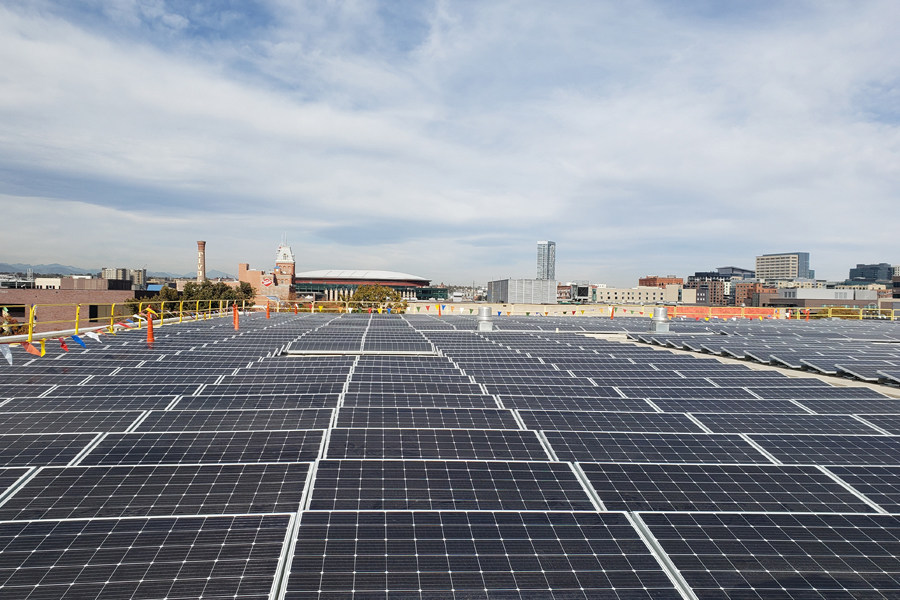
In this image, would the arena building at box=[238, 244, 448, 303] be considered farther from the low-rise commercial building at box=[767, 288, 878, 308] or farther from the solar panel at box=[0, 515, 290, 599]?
the low-rise commercial building at box=[767, 288, 878, 308]

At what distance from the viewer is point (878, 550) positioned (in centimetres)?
550

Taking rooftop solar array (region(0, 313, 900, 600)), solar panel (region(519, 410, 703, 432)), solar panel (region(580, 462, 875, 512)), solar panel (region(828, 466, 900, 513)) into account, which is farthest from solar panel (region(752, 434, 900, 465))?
solar panel (region(519, 410, 703, 432))

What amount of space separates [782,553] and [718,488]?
1712 millimetres

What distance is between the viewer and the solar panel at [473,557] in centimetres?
477

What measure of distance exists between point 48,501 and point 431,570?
5127 mm

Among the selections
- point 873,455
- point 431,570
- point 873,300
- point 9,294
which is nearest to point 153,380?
point 431,570

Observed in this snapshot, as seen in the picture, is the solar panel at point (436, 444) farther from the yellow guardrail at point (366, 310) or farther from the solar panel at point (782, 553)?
the yellow guardrail at point (366, 310)

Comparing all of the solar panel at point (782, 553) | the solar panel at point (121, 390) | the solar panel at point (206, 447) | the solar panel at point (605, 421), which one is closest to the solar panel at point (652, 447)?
the solar panel at point (605, 421)

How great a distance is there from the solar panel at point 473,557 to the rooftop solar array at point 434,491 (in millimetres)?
24

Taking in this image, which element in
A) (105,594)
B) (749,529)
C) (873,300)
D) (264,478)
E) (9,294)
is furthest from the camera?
(873,300)

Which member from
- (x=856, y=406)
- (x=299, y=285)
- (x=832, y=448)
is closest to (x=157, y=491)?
(x=832, y=448)

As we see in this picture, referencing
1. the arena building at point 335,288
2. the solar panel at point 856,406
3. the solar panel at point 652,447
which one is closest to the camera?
the solar panel at point 652,447

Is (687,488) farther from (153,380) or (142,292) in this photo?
(142,292)

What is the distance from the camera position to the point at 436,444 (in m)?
8.74
